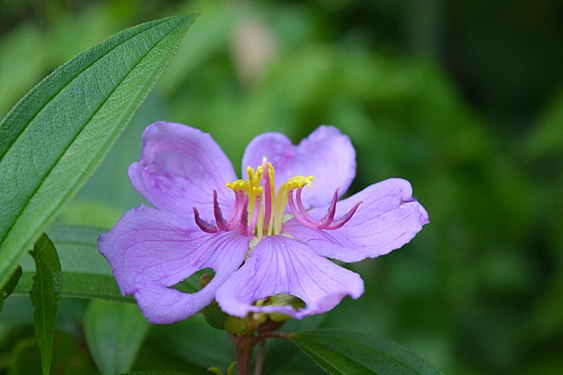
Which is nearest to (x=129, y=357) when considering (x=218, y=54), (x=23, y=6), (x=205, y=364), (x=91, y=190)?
(x=205, y=364)

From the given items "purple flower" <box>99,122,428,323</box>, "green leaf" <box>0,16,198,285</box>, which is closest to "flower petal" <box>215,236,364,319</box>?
"purple flower" <box>99,122,428,323</box>

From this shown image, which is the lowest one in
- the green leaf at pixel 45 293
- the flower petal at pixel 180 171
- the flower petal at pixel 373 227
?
the green leaf at pixel 45 293

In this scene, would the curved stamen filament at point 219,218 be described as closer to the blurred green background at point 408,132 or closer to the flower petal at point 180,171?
the flower petal at point 180,171

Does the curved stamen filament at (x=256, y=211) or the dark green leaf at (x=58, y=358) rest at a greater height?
the curved stamen filament at (x=256, y=211)

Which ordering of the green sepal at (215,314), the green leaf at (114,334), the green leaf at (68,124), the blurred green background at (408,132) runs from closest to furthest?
the green leaf at (68,124), the green sepal at (215,314), the green leaf at (114,334), the blurred green background at (408,132)

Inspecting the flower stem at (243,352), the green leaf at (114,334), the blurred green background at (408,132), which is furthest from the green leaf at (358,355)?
the blurred green background at (408,132)

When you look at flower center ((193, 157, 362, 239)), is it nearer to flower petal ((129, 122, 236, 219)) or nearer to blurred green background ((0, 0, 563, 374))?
flower petal ((129, 122, 236, 219))

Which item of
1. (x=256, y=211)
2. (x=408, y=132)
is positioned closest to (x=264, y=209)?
(x=256, y=211)

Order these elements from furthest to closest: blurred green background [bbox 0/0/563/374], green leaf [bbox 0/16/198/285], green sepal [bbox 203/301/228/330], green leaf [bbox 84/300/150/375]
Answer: blurred green background [bbox 0/0/563/374] → green leaf [bbox 84/300/150/375] → green sepal [bbox 203/301/228/330] → green leaf [bbox 0/16/198/285]
